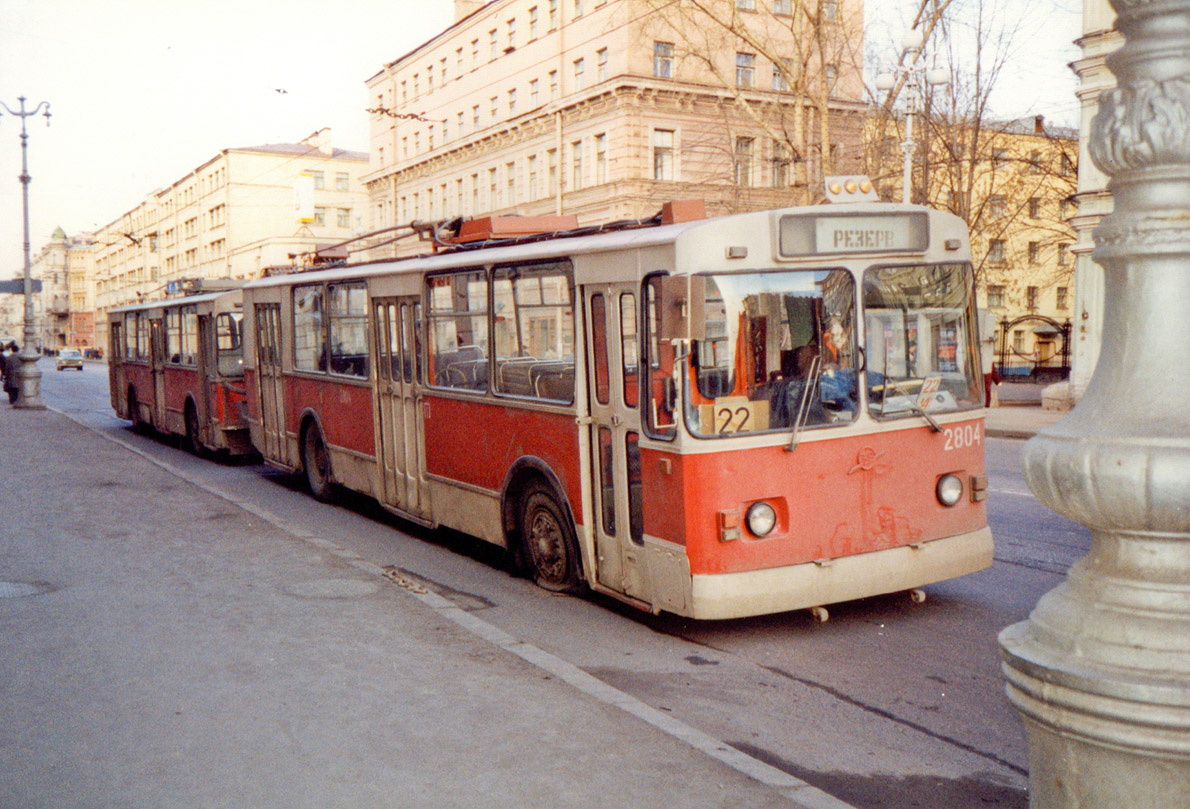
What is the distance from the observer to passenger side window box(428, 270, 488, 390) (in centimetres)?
912

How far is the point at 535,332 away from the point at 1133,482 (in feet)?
19.8

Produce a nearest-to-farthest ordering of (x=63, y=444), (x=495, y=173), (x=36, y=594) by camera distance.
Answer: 1. (x=36, y=594)
2. (x=63, y=444)
3. (x=495, y=173)

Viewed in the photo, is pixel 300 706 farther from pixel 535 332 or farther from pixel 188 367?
pixel 188 367

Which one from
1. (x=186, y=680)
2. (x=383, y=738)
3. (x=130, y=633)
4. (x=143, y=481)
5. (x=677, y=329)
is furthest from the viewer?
(x=143, y=481)

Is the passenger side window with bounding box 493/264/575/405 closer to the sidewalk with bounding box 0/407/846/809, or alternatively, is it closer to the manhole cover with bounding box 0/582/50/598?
the sidewalk with bounding box 0/407/846/809

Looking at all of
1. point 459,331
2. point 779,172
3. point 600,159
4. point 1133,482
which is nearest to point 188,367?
point 459,331

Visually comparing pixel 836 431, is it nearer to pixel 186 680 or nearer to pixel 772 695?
pixel 772 695

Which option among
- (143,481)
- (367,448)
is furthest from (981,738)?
(143,481)

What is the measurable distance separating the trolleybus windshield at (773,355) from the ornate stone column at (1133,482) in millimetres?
3783

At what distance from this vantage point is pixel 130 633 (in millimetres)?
6828

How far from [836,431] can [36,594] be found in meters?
5.61

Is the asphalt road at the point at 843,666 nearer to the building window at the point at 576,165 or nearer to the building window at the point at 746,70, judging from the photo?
the building window at the point at 576,165

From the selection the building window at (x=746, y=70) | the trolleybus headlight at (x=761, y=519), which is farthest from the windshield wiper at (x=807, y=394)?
the building window at (x=746, y=70)

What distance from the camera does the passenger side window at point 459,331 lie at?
359 inches
